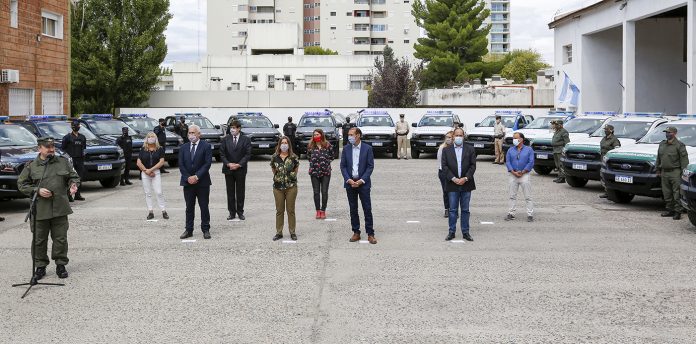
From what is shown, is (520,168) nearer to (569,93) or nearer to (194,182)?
(194,182)

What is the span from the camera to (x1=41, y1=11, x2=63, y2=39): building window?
32.3 m

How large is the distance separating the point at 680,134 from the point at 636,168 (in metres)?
1.78

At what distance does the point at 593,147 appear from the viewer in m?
19.0

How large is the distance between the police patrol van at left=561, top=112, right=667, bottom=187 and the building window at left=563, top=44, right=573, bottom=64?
20.1 m

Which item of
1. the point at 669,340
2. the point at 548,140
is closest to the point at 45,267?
the point at 669,340

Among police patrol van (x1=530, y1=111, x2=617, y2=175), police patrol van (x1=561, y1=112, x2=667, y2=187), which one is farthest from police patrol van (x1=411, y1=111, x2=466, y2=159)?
police patrol van (x1=561, y1=112, x2=667, y2=187)

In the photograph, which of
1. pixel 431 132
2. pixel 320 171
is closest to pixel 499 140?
pixel 431 132

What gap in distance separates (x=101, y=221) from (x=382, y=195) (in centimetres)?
665

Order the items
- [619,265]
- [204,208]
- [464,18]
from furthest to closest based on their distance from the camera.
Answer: [464,18], [204,208], [619,265]

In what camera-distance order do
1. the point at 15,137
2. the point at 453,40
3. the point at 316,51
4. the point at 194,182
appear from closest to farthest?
the point at 194,182 → the point at 15,137 → the point at 453,40 → the point at 316,51

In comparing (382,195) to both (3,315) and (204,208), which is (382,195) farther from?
(3,315)

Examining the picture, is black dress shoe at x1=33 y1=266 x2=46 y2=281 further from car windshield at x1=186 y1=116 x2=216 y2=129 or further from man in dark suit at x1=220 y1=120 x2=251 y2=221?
car windshield at x1=186 y1=116 x2=216 y2=129

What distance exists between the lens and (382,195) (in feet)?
59.5

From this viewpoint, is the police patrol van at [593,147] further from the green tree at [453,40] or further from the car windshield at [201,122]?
the green tree at [453,40]
